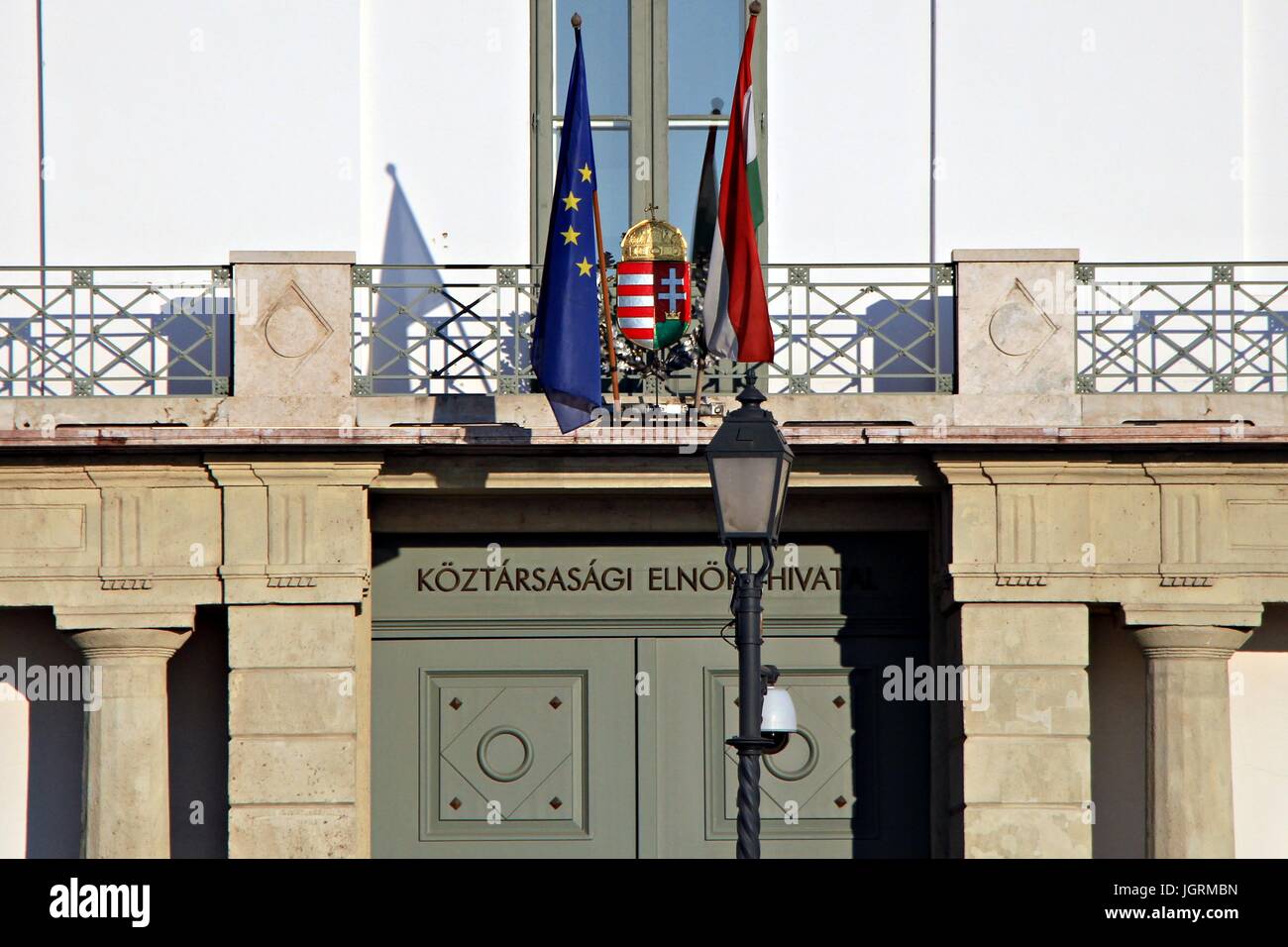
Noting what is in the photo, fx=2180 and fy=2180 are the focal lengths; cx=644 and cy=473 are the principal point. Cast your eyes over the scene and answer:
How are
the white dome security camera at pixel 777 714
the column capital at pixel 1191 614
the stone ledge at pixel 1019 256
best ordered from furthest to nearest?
the stone ledge at pixel 1019 256 → the column capital at pixel 1191 614 → the white dome security camera at pixel 777 714

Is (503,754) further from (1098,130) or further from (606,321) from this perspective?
(1098,130)

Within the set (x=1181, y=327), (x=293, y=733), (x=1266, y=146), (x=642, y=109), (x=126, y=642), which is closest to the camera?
(x=293, y=733)

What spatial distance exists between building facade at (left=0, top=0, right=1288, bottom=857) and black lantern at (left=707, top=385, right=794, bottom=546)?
3.82m

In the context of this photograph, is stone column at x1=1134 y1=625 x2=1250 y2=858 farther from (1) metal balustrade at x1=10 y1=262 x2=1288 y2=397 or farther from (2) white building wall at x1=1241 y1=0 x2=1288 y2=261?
(2) white building wall at x1=1241 y1=0 x2=1288 y2=261

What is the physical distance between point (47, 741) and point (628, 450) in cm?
442

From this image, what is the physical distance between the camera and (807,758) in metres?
14.7

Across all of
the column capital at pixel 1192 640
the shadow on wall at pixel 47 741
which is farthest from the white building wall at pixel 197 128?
the column capital at pixel 1192 640

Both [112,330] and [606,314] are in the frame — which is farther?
[112,330]

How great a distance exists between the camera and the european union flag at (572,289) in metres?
13.3

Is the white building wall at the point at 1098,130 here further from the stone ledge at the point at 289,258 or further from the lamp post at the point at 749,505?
the lamp post at the point at 749,505

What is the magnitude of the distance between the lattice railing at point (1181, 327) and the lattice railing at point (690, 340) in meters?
0.98

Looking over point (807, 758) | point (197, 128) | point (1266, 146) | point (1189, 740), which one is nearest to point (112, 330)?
point (197, 128)
